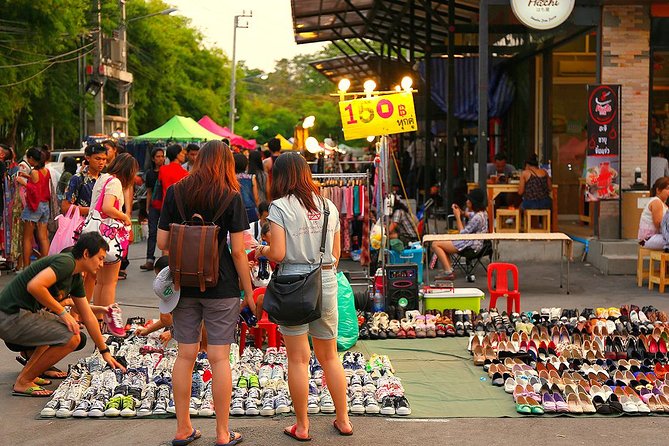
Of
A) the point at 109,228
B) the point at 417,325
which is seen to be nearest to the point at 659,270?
the point at 417,325

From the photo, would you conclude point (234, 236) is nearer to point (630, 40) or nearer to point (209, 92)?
point (630, 40)

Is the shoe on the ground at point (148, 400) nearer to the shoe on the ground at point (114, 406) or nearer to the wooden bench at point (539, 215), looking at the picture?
the shoe on the ground at point (114, 406)

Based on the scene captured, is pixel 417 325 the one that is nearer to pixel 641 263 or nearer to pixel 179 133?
pixel 641 263

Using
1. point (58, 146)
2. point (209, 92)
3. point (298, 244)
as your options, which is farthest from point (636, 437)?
point (209, 92)

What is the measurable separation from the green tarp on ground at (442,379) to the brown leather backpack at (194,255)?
1992mm

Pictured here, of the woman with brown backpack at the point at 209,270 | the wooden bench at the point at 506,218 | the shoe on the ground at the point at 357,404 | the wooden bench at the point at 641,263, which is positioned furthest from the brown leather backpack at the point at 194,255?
the wooden bench at the point at 506,218

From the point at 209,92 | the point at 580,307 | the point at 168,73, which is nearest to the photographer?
the point at 580,307

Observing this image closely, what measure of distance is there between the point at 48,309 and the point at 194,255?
1.97 meters

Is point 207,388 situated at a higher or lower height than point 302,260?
lower

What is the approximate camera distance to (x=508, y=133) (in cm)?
2423

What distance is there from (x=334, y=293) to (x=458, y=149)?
1976 cm

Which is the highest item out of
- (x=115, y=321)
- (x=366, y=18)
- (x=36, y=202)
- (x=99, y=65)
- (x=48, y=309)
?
(x=366, y=18)

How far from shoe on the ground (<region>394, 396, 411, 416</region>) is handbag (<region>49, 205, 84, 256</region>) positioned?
4.25 m

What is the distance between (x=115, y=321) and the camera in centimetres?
950
